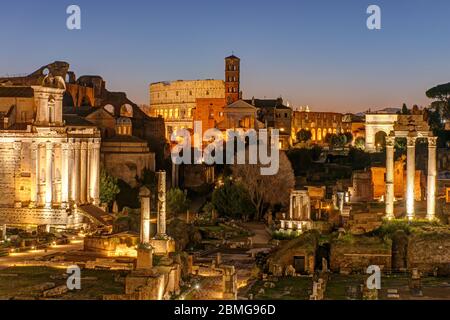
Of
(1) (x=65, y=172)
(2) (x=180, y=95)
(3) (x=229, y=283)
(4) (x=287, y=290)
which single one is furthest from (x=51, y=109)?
(2) (x=180, y=95)

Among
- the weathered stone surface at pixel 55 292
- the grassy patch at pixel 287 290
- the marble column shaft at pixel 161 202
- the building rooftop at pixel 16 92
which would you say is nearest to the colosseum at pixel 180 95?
the building rooftop at pixel 16 92

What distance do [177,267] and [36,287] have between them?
15.0 ft

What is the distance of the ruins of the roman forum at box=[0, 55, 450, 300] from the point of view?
2778 centimetres

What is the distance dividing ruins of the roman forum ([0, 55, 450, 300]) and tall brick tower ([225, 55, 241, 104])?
56.4 ft

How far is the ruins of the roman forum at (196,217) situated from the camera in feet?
91.1

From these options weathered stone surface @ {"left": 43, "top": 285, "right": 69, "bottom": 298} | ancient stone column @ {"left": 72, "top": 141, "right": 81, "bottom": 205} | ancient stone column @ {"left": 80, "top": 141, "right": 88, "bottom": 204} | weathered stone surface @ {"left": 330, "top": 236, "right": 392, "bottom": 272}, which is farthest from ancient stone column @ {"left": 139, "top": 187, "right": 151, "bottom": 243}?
ancient stone column @ {"left": 80, "top": 141, "right": 88, "bottom": 204}

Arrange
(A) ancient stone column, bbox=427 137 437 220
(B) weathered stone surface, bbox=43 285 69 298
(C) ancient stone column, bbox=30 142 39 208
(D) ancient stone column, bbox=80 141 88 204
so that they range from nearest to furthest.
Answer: (B) weathered stone surface, bbox=43 285 69 298, (A) ancient stone column, bbox=427 137 437 220, (C) ancient stone column, bbox=30 142 39 208, (D) ancient stone column, bbox=80 141 88 204

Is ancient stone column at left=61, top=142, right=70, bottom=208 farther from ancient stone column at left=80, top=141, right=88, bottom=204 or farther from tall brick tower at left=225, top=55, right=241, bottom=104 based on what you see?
tall brick tower at left=225, top=55, right=241, bottom=104

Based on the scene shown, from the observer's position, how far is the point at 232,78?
89250mm

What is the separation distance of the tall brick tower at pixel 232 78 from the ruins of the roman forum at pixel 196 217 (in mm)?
17199

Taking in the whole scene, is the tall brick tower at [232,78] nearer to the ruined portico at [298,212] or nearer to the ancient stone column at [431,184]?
the ruined portico at [298,212]

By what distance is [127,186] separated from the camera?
56938 millimetres

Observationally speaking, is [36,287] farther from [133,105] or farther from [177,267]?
[133,105]

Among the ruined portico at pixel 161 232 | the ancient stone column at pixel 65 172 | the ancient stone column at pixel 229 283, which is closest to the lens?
the ancient stone column at pixel 229 283
